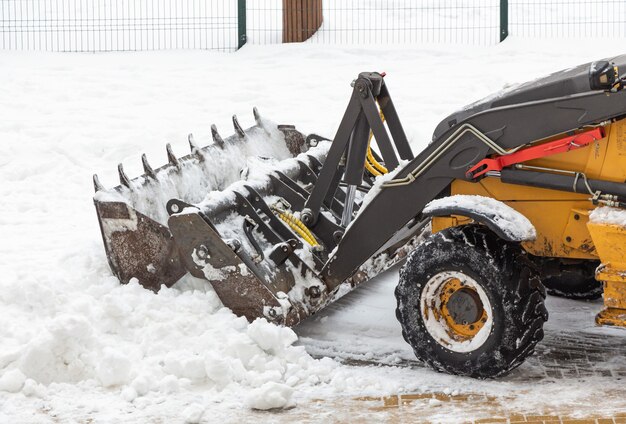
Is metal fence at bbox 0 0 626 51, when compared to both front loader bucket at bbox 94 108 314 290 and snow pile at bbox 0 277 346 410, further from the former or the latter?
snow pile at bbox 0 277 346 410

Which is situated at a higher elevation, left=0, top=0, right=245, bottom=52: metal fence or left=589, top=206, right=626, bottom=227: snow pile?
left=0, top=0, right=245, bottom=52: metal fence

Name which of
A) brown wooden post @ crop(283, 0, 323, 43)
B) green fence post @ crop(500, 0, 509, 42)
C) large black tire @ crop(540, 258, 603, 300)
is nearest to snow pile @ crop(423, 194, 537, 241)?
large black tire @ crop(540, 258, 603, 300)

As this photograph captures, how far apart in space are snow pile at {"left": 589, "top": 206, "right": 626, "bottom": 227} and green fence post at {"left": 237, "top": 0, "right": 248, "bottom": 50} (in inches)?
394

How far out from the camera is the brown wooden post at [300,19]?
1552 centimetres

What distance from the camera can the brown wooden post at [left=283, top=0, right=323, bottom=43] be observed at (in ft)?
50.9

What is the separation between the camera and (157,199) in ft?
25.3

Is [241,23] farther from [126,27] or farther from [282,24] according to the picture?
[126,27]

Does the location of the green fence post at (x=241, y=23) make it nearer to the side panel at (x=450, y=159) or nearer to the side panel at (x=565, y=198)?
the side panel at (x=450, y=159)

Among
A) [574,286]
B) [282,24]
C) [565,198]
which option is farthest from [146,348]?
[282,24]

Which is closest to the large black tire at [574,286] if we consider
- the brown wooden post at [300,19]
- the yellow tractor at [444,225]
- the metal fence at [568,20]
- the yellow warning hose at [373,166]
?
the yellow tractor at [444,225]

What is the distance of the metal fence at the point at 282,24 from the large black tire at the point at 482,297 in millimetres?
9363

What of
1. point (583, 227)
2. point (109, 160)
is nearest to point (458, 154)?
point (583, 227)

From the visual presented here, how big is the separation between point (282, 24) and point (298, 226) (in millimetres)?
8648

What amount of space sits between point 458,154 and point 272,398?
5.48 ft
